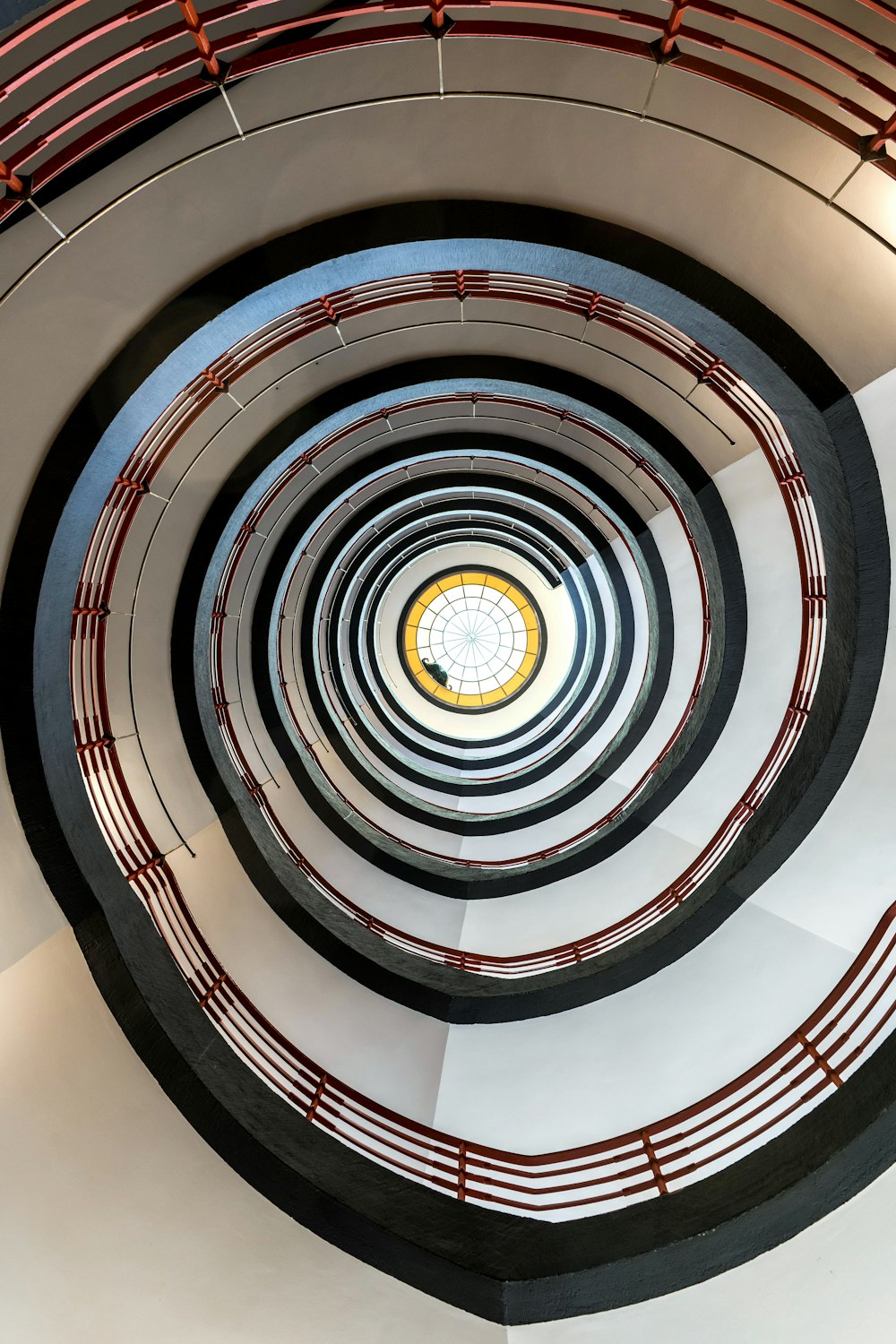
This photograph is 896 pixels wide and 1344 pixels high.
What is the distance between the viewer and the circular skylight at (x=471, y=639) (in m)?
21.8

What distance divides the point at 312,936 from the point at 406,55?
8692 millimetres

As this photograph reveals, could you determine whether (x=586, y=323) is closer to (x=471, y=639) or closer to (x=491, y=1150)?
(x=491, y=1150)

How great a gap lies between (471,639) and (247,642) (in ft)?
44.2

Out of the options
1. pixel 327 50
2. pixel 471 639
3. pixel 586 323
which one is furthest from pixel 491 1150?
pixel 471 639

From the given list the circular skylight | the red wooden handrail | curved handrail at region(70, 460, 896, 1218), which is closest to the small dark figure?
the circular skylight

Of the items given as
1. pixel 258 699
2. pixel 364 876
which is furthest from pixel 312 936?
pixel 258 699

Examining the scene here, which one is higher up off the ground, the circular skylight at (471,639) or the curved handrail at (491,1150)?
the circular skylight at (471,639)

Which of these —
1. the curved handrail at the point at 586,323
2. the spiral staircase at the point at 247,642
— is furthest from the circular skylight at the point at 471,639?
the curved handrail at the point at 586,323

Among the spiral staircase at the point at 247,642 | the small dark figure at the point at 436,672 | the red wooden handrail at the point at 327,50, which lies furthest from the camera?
the small dark figure at the point at 436,672

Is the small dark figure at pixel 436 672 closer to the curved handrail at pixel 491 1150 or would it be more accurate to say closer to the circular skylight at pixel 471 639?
the circular skylight at pixel 471 639

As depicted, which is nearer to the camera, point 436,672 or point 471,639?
point 436,672

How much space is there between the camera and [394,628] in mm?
20844

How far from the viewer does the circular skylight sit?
71.6ft

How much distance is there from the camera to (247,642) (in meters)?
10.3
